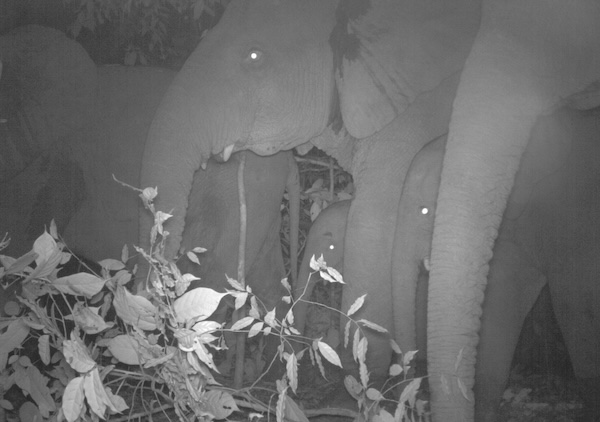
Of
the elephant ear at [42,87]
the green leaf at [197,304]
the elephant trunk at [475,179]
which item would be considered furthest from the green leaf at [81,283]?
the elephant ear at [42,87]

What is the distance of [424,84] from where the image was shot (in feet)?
6.00

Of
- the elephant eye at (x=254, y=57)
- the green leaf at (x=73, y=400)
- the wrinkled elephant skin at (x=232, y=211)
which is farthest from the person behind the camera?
the wrinkled elephant skin at (x=232, y=211)

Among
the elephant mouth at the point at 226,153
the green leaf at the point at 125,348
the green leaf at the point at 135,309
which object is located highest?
the elephant mouth at the point at 226,153

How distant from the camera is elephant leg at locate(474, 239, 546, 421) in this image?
1.66 m

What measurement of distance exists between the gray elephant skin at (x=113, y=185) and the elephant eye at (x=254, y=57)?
0.29 m

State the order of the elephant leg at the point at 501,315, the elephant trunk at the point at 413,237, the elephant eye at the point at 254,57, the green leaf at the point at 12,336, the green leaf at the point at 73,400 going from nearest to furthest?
1. the green leaf at the point at 73,400
2. the green leaf at the point at 12,336
3. the elephant leg at the point at 501,315
4. the elephant trunk at the point at 413,237
5. the elephant eye at the point at 254,57

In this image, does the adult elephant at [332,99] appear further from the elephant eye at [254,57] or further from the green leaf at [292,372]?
the green leaf at [292,372]

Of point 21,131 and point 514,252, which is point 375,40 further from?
point 21,131

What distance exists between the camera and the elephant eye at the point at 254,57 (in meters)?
1.91

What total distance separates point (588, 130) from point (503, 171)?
35 centimetres

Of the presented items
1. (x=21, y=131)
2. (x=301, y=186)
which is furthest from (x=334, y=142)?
(x=21, y=131)

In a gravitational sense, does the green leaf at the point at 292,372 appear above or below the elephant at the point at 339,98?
below

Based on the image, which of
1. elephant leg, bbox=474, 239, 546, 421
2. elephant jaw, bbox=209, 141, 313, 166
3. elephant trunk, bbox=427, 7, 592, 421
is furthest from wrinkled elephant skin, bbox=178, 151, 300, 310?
elephant trunk, bbox=427, 7, 592, 421

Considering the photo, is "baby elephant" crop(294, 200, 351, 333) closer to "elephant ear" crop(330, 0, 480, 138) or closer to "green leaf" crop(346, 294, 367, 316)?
"elephant ear" crop(330, 0, 480, 138)
